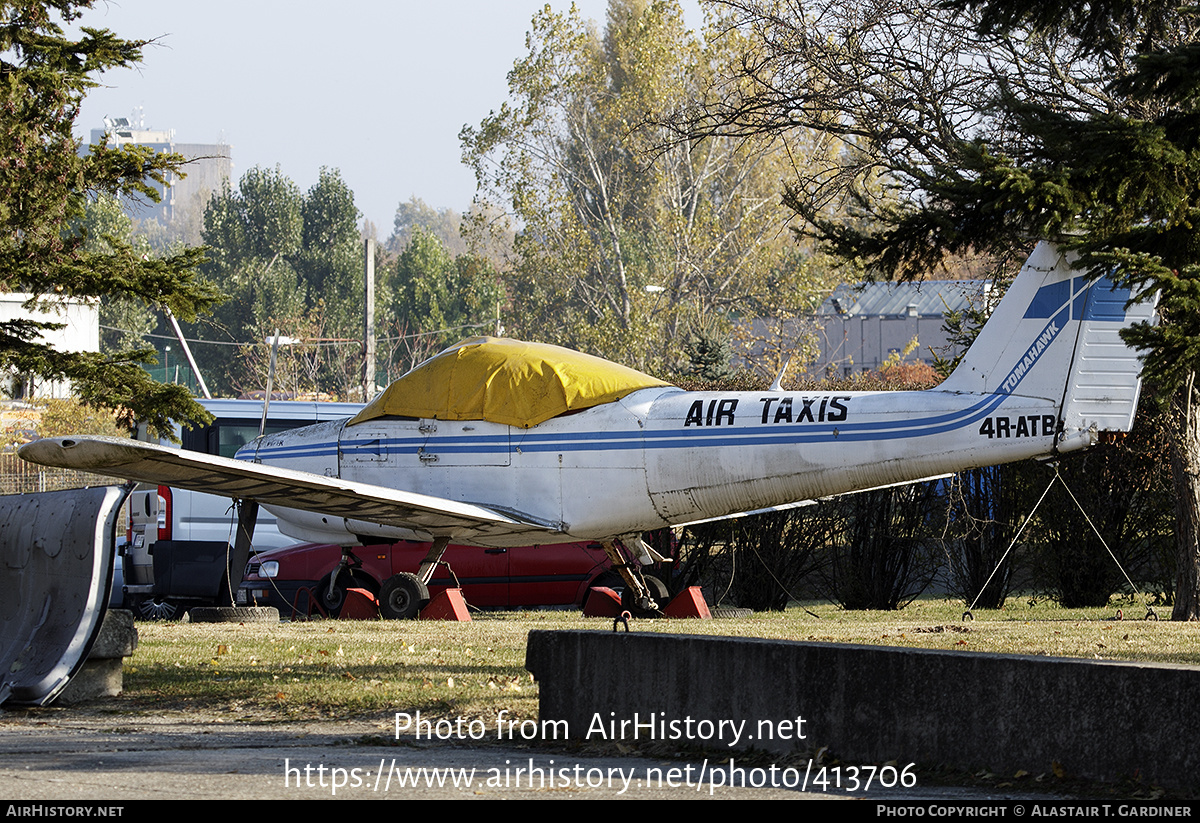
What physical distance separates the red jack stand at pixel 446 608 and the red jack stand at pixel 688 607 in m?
2.17

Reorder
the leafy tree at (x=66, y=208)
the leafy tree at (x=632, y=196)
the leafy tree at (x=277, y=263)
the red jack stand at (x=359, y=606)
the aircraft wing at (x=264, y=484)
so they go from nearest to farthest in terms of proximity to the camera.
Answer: the aircraft wing at (x=264, y=484), the leafy tree at (x=66, y=208), the red jack stand at (x=359, y=606), the leafy tree at (x=632, y=196), the leafy tree at (x=277, y=263)

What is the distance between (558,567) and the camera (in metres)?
16.8

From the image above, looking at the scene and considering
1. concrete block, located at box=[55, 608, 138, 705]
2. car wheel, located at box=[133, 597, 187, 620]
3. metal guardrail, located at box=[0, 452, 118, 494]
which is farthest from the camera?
metal guardrail, located at box=[0, 452, 118, 494]

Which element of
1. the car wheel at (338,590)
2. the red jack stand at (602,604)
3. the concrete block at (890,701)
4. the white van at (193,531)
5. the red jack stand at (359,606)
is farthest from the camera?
the white van at (193,531)

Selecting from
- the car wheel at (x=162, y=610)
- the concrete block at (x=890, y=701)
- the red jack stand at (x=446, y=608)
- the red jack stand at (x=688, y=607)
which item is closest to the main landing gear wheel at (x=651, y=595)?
the red jack stand at (x=688, y=607)

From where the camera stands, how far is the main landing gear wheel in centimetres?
1446

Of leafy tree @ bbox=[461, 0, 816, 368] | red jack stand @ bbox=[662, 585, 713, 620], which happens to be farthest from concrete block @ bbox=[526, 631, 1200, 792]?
leafy tree @ bbox=[461, 0, 816, 368]

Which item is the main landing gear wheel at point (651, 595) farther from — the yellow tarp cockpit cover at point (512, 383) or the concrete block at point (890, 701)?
the concrete block at point (890, 701)

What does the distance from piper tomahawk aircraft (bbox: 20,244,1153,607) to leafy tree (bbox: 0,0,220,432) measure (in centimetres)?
202

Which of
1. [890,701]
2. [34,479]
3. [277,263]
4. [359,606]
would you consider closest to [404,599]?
[359,606]

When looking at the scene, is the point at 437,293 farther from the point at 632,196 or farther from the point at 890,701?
the point at 890,701

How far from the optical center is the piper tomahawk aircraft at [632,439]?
11.2 metres

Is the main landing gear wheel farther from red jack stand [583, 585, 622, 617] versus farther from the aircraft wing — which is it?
the aircraft wing

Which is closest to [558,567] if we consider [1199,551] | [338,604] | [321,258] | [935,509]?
[338,604]
